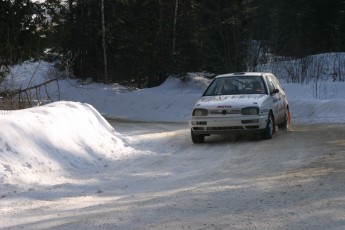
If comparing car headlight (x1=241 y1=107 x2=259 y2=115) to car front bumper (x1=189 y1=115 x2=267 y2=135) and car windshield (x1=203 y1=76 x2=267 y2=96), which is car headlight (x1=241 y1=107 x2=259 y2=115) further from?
car windshield (x1=203 y1=76 x2=267 y2=96)

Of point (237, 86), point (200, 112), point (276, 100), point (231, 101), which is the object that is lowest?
point (200, 112)

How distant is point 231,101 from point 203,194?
18.3 feet

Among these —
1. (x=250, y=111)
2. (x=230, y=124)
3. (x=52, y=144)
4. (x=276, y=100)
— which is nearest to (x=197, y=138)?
(x=230, y=124)

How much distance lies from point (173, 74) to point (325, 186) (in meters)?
23.1

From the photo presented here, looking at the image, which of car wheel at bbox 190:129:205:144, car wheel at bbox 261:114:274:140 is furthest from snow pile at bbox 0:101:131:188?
car wheel at bbox 261:114:274:140

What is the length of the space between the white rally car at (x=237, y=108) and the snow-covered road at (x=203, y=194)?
74 centimetres

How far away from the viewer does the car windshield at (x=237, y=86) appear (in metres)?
13.4

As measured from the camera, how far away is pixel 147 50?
3108 centimetres

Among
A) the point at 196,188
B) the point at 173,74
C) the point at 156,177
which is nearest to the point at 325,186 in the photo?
the point at 196,188

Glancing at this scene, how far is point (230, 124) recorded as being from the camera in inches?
477

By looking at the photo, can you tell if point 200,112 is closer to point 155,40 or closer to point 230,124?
point 230,124

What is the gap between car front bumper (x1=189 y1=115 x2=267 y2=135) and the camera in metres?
12.1

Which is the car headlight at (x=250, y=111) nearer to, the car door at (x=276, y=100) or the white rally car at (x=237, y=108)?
the white rally car at (x=237, y=108)

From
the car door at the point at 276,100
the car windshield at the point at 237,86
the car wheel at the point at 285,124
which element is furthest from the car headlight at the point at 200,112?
the car wheel at the point at 285,124
